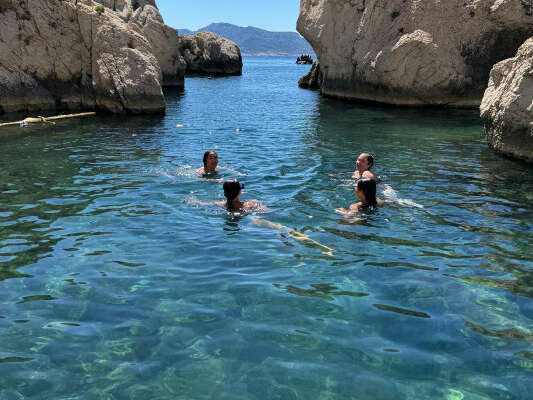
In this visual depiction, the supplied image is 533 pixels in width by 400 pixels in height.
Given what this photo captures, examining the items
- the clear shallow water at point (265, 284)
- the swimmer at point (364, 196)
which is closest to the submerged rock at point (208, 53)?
the clear shallow water at point (265, 284)

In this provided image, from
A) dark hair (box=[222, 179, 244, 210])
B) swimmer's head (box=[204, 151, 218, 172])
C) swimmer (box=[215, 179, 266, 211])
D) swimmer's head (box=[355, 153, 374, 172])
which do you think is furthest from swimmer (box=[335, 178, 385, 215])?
swimmer's head (box=[204, 151, 218, 172])

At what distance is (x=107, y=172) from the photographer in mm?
12719

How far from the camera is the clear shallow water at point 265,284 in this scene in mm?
4496

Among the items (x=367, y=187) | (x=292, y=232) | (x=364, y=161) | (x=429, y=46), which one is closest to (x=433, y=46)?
(x=429, y=46)

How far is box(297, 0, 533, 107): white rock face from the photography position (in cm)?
2256

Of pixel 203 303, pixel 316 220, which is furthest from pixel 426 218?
pixel 203 303

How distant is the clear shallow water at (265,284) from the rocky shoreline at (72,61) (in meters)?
9.11

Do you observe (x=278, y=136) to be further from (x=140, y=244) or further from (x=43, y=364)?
(x=43, y=364)

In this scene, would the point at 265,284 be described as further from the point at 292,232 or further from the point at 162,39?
the point at 162,39

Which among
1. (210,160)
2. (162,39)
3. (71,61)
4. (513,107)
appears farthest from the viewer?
(162,39)

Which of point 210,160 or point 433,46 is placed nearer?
point 210,160

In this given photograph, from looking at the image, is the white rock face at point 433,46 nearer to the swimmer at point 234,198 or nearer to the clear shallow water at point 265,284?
the clear shallow water at point 265,284

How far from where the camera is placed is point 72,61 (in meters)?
22.7

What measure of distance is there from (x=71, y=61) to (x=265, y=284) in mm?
20341
